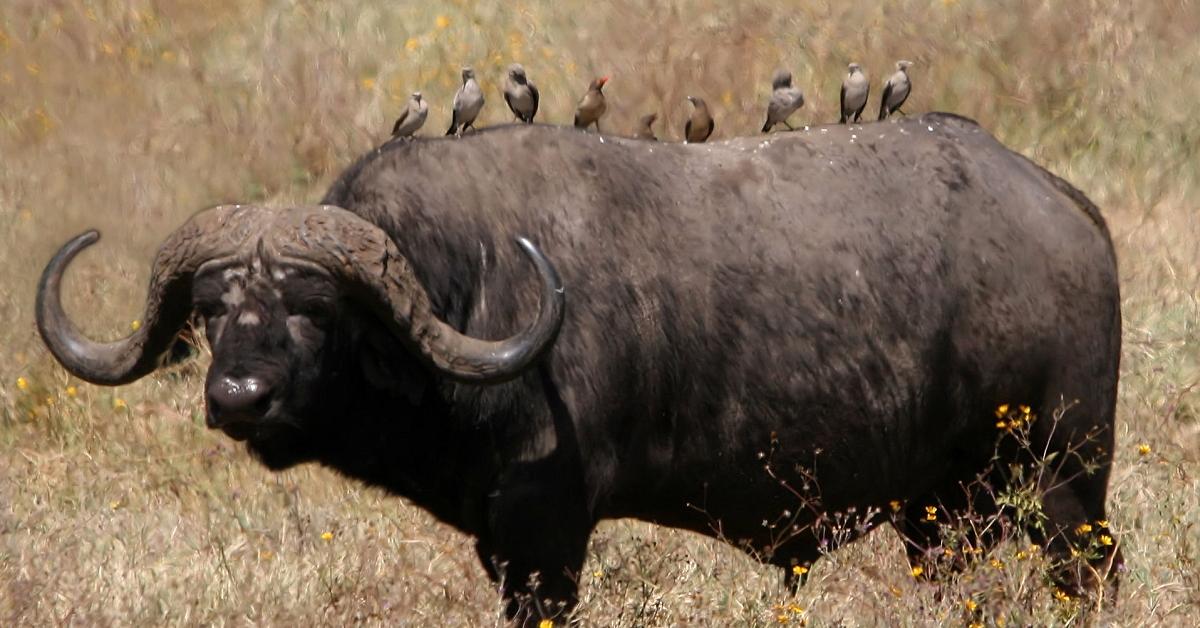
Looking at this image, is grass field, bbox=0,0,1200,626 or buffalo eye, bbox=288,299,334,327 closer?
buffalo eye, bbox=288,299,334,327

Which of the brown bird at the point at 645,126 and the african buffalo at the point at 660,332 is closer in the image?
the african buffalo at the point at 660,332

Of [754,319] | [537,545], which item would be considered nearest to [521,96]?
[754,319]

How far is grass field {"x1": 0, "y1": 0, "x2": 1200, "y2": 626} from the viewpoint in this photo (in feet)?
20.2

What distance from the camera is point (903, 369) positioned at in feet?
19.5

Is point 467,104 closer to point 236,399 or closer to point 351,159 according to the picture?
point 351,159

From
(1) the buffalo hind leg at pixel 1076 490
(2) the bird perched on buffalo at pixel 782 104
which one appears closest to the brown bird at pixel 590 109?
(2) the bird perched on buffalo at pixel 782 104

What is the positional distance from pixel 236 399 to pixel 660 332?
1.31 m

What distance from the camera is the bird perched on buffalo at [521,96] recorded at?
10328 mm

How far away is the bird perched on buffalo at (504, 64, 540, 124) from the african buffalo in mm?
4255

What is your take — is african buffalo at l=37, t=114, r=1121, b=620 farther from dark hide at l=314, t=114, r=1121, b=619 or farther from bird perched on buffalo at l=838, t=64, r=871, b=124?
bird perched on buffalo at l=838, t=64, r=871, b=124

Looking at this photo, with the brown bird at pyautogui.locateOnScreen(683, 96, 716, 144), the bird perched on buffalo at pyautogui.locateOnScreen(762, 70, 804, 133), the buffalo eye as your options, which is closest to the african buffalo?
the buffalo eye

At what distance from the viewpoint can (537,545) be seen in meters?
5.38

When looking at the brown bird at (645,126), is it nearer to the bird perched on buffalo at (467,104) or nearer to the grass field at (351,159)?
the grass field at (351,159)

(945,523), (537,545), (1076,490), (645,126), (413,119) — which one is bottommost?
(645,126)
